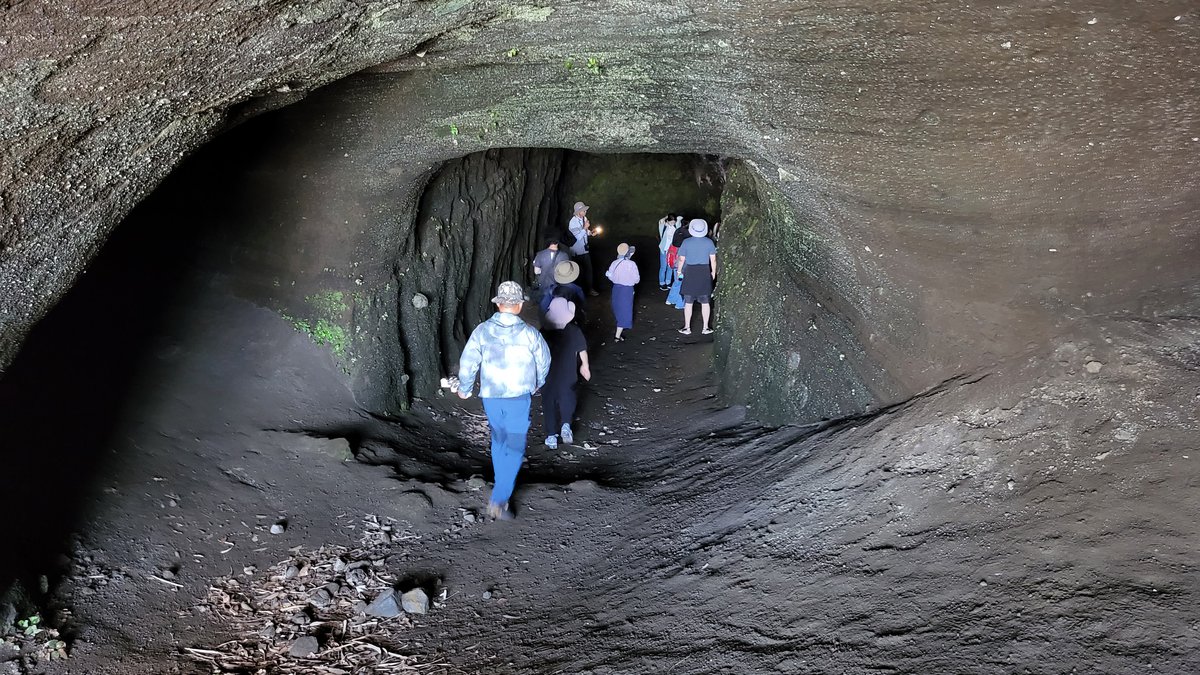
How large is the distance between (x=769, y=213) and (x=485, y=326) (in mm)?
3007

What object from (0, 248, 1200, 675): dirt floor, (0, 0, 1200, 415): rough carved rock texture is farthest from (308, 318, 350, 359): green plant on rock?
(0, 0, 1200, 415): rough carved rock texture

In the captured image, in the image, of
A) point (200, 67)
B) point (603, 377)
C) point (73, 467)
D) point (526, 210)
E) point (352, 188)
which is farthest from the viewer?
point (526, 210)

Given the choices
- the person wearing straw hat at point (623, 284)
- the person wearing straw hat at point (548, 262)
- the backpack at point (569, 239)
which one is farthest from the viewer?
the backpack at point (569, 239)

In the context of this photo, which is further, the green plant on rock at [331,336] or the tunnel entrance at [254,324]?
the green plant on rock at [331,336]

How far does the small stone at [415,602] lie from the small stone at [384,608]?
5 centimetres

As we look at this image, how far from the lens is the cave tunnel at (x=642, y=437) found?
3158 millimetres

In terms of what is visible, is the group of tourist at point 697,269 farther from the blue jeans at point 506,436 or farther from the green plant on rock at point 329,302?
the blue jeans at point 506,436

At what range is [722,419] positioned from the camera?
7.30 meters

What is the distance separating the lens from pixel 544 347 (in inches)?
209

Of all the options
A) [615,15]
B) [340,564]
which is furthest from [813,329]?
[340,564]

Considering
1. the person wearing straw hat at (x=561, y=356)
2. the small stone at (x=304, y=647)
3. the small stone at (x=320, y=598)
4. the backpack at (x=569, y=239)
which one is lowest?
the small stone at (x=304, y=647)

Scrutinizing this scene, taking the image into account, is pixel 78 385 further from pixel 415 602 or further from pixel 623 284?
pixel 623 284

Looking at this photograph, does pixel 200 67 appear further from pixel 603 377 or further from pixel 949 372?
pixel 603 377

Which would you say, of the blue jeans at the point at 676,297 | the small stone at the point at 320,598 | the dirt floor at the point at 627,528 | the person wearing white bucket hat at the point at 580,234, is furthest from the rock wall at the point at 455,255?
the small stone at the point at 320,598
